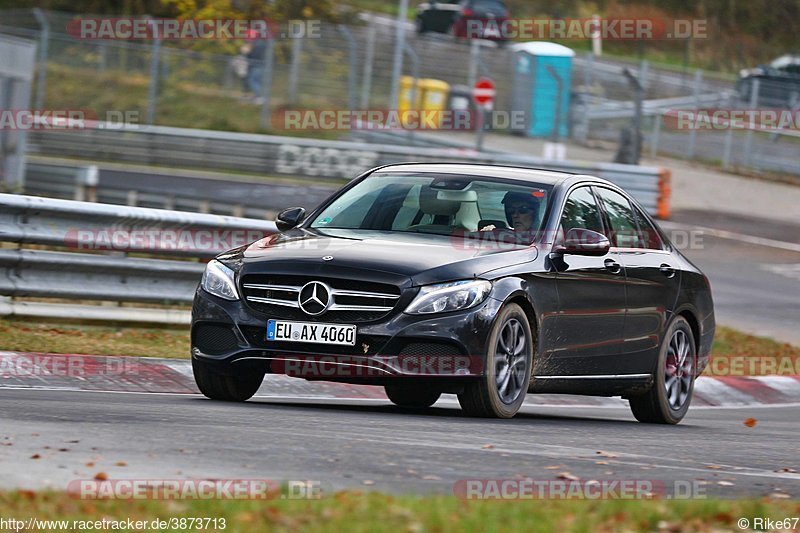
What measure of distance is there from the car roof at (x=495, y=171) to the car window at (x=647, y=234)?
72 centimetres

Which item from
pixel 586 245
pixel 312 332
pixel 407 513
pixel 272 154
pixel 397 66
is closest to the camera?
pixel 407 513

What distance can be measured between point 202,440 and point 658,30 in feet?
156

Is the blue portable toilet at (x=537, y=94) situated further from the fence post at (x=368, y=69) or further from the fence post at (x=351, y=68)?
the fence post at (x=351, y=68)

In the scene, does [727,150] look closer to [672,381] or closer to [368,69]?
[368,69]

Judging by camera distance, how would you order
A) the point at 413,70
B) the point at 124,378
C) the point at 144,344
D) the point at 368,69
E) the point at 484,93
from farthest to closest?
the point at 413,70
the point at 368,69
the point at 484,93
the point at 144,344
the point at 124,378

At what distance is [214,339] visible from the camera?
9.40 metres

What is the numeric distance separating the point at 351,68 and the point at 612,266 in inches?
979

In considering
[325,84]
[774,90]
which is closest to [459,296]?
[325,84]

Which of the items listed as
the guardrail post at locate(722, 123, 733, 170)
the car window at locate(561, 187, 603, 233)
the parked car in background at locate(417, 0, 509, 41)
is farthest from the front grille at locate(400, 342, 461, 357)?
the parked car in background at locate(417, 0, 509, 41)

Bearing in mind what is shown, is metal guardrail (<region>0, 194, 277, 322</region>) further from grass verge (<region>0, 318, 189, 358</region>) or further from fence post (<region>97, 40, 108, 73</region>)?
fence post (<region>97, 40, 108, 73</region>)

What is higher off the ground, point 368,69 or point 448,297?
point 368,69

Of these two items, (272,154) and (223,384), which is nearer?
(223,384)

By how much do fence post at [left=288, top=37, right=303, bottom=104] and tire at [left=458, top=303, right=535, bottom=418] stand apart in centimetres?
2589

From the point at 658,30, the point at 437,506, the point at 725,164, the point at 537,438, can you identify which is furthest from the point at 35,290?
the point at 658,30
